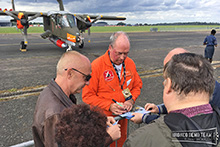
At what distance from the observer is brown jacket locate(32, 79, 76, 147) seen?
50.8 inches

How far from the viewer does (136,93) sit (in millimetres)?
3141

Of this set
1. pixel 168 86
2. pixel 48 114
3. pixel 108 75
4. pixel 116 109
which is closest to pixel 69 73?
pixel 48 114

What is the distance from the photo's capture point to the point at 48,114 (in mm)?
1326

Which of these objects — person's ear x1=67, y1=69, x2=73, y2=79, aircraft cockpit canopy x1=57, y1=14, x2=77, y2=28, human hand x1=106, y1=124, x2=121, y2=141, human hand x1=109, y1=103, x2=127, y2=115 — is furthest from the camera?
aircraft cockpit canopy x1=57, y1=14, x2=77, y2=28

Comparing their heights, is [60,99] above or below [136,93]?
above

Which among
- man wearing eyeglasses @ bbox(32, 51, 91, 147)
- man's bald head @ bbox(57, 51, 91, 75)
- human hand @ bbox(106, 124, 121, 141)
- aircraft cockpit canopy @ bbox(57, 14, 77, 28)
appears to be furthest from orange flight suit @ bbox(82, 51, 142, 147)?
aircraft cockpit canopy @ bbox(57, 14, 77, 28)

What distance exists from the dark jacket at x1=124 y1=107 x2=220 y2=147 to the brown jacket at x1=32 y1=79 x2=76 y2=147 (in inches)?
25.7

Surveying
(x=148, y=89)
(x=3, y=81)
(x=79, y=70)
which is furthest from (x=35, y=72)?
(x=79, y=70)

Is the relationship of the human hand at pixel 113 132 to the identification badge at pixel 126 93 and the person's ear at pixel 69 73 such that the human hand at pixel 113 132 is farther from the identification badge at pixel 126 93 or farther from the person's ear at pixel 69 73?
the identification badge at pixel 126 93

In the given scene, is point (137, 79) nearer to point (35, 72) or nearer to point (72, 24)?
point (35, 72)

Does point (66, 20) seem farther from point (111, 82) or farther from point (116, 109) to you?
point (116, 109)

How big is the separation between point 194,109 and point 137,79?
216 cm

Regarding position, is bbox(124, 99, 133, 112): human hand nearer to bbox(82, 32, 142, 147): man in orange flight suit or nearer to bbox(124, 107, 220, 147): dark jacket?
bbox(82, 32, 142, 147): man in orange flight suit

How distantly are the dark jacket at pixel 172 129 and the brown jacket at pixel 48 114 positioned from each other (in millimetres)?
653
